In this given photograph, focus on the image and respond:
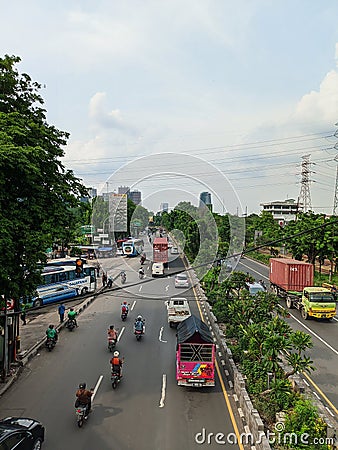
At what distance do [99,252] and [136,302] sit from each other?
1185 inches

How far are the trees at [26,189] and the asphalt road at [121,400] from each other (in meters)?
3.06

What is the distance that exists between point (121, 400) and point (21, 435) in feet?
11.4

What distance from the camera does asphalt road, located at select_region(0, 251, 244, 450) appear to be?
862cm

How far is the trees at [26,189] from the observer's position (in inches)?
426

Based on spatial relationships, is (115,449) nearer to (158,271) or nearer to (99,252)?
(158,271)

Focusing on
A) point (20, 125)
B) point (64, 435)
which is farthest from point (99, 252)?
point (64, 435)

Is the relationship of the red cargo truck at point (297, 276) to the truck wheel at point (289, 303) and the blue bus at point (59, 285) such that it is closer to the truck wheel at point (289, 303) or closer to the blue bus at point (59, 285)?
the truck wheel at point (289, 303)

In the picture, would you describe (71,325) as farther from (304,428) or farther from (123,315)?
(304,428)

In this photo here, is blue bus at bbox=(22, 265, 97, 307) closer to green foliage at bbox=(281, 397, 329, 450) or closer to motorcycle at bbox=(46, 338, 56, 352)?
motorcycle at bbox=(46, 338, 56, 352)

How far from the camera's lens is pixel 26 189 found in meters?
12.4

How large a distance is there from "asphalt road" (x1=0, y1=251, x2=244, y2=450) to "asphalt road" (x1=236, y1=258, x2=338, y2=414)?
3275mm

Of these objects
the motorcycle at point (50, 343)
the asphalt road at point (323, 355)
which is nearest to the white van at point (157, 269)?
the asphalt road at point (323, 355)

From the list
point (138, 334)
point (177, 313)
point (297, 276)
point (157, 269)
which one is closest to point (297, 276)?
point (297, 276)

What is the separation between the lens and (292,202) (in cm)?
12156
